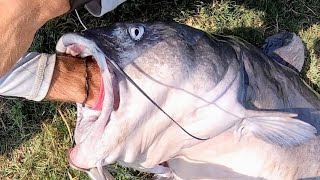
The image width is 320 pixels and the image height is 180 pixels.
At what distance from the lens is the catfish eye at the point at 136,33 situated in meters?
2.56

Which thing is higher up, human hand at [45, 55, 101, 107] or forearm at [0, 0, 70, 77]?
forearm at [0, 0, 70, 77]

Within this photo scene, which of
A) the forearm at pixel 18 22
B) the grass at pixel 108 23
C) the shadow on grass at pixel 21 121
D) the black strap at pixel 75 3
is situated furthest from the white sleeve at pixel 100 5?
the shadow on grass at pixel 21 121

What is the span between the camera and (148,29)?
2639mm

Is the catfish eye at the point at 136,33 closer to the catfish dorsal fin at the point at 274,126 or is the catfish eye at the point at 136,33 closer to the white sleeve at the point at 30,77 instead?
the white sleeve at the point at 30,77

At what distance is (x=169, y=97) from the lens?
256cm

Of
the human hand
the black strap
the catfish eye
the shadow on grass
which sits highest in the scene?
the black strap

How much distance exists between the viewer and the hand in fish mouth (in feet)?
8.07

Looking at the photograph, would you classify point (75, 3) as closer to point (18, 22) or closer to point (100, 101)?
point (100, 101)

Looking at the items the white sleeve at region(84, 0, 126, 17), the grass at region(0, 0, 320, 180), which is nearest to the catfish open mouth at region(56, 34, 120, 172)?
the white sleeve at region(84, 0, 126, 17)

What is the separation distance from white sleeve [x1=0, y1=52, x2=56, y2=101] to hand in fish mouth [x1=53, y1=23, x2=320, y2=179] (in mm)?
175

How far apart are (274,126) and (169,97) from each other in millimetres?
493

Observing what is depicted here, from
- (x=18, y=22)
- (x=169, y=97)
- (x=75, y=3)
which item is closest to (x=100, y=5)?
(x=75, y=3)

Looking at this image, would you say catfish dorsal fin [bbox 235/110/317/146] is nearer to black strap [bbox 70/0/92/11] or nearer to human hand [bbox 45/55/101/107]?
human hand [bbox 45/55/101/107]

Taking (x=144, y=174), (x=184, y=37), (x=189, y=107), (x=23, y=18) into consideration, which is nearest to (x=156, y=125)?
(x=189, y=107)
